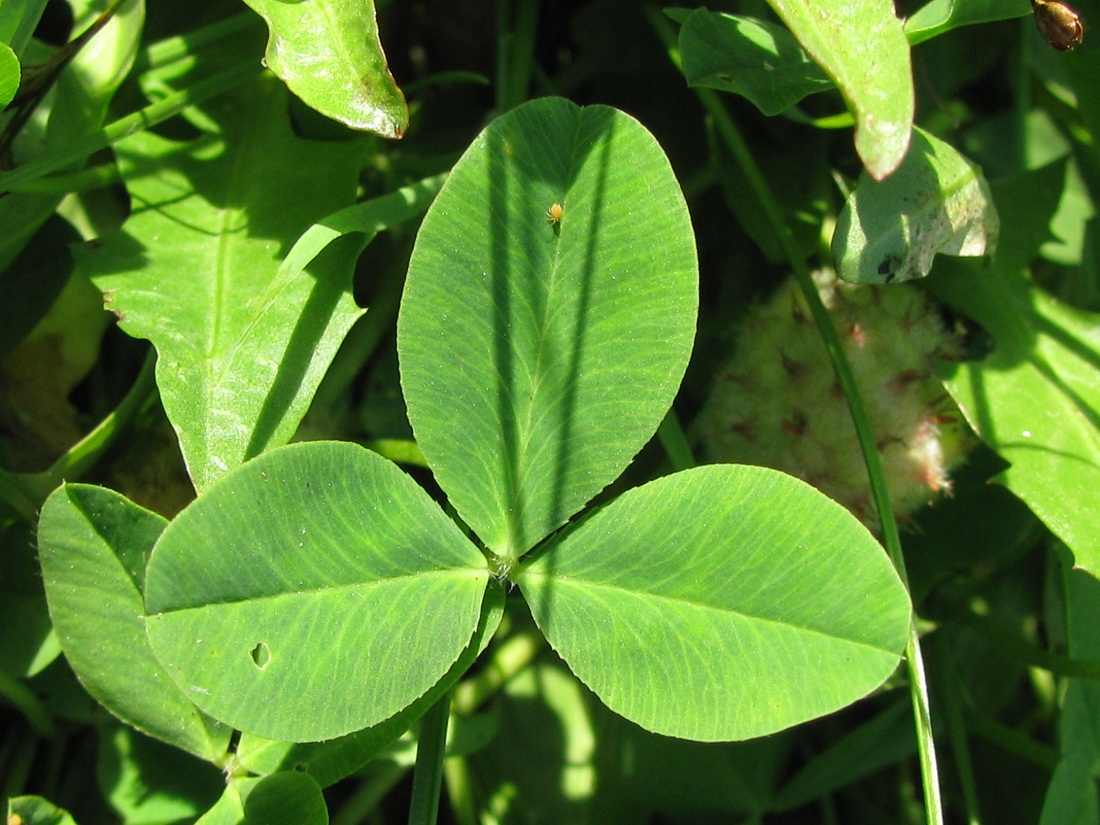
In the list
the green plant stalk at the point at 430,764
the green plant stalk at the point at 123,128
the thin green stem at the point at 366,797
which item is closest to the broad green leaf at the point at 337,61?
the green plant stalk at the point at 123,128

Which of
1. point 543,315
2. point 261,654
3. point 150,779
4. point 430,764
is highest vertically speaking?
point 543,315

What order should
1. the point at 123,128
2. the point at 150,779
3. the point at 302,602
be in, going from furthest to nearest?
the point at 150,779 → the point at 123,128 → the point at 302,602

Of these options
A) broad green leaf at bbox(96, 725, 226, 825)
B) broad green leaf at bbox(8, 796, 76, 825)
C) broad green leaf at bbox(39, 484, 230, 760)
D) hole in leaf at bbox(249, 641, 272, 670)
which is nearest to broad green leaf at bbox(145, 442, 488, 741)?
hole in leaf at bbox(249, 641, 272, 670)

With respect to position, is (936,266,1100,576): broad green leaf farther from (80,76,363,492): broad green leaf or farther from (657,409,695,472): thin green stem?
(80,76,363,492): broad green leaf

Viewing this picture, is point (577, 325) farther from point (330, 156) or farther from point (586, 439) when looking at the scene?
point (330, 156)

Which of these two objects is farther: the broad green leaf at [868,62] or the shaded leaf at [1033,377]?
the shaded leaf at [1033,377]

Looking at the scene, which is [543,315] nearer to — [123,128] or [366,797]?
[123,128]

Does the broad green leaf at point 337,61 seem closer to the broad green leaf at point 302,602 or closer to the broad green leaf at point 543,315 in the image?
the broad green leaf at point 543,315

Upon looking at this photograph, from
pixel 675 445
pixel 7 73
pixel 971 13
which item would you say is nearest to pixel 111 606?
pixel 7 73

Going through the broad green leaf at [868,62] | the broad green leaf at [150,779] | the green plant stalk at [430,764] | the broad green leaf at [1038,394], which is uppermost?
the broad green leaf at [868,62]
